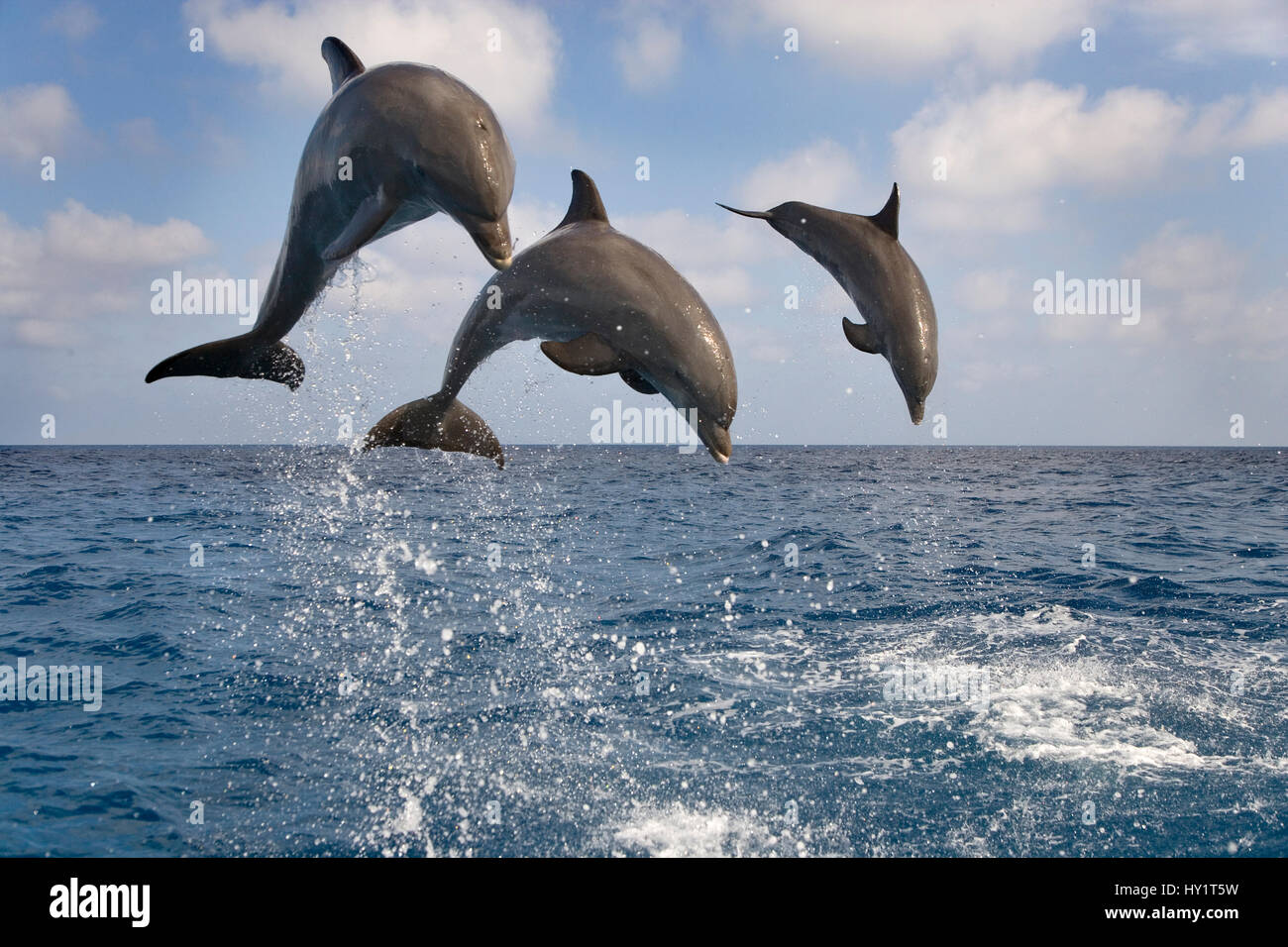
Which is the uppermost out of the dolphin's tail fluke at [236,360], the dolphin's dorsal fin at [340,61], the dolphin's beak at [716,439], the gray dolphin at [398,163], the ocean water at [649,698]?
the dolphin's dorsal fin at [340,61]

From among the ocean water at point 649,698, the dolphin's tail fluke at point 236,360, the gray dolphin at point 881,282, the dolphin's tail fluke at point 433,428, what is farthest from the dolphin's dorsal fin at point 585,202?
the ocean water at point 649,698

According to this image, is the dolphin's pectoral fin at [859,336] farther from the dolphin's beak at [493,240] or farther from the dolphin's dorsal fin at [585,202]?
the dolphin's beak at [493,240]

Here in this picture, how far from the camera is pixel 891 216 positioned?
534 cm

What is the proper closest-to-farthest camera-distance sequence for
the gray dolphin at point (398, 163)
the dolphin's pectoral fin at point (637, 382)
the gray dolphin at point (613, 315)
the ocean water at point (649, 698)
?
the gray dolphin at point (398, 163), the gray dolphin at point (613, 315), the dolphin's pectoral fin at point (637, 382), the ocean water at point (649, 698)

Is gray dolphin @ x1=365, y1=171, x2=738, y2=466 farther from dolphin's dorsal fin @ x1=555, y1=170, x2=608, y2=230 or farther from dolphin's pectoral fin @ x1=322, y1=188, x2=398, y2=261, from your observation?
dolphin's pectoral fin @ x1=322, y1=188, x2=398, y2=261

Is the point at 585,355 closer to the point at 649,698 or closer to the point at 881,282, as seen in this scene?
the point at 881,282

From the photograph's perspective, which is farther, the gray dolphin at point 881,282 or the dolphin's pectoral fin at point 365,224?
the gray dolphin at point 881,282

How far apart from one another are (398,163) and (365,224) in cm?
35

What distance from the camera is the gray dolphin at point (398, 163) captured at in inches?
174

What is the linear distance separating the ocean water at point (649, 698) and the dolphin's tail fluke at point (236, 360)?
4193 millimetres

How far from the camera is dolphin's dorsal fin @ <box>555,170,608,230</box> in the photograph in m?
5.51

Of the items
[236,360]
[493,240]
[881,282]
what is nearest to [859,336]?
[881,282]

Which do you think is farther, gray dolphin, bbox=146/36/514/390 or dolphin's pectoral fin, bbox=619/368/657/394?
dolphin's pectoral fin, bbox=619/368/657/394

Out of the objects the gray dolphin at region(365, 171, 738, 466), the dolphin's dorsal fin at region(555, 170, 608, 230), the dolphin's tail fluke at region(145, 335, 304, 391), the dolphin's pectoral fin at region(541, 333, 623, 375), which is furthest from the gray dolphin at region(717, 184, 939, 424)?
the dolphin's tail fluke at region(145, 335, 304, 391)
